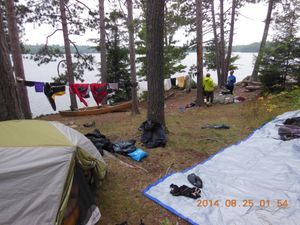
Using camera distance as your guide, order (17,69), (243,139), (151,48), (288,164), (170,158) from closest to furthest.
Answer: (288,164), (170,158), (151,48), (243,139), (17,69)

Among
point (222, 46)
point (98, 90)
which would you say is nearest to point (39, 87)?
point (98, 90)

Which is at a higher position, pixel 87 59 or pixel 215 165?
pixel 87 59

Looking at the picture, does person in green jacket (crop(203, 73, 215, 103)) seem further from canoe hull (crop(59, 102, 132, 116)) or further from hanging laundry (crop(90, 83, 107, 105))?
hanging laundry (crop(90, 83, 107, 105))

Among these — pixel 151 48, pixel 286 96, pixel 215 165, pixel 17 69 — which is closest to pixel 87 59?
pixel 17 69

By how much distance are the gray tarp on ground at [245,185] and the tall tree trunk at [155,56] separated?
163 centimetres

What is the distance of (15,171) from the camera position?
1.96 meters

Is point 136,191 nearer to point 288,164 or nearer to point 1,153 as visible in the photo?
point 1,153

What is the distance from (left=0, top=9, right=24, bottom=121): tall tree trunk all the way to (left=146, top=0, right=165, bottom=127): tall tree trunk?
250cm

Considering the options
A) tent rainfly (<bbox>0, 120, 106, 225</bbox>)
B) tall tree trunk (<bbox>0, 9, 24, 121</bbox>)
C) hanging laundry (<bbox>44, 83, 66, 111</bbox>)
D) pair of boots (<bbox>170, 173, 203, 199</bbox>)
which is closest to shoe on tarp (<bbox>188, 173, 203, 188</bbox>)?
pair of boots (<bbox>170, 173, 203, 199</bbox>)

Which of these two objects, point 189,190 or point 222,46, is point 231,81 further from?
point 189,190

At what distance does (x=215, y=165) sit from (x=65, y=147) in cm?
247

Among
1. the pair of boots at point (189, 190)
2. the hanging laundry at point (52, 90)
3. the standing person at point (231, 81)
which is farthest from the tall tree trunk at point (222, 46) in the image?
the pair of boots at point (189, 190)
